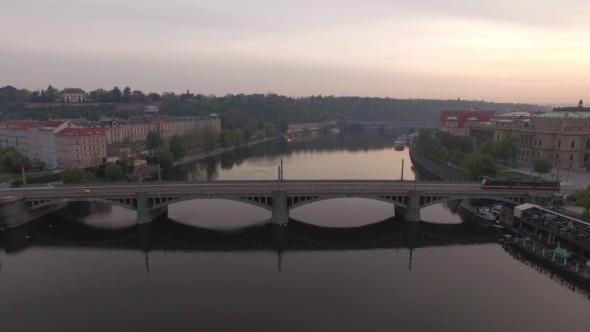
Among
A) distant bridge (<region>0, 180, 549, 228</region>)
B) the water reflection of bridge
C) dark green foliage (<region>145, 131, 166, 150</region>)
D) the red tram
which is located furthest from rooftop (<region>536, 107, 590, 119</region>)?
dark green foliage (<region>145, 131, 166, 150</region>)

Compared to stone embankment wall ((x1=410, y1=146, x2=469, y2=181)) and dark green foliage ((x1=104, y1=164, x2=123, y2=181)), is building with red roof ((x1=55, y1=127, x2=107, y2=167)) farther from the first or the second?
stone embankment wall ((x1=410, y1=146, x2=469, y2=181))

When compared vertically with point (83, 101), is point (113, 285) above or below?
below

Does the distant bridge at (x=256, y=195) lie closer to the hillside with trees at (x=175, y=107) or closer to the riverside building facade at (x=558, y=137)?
the riverside building facade at (x=558, y=137)

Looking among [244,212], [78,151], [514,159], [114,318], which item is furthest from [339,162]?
[114,318]

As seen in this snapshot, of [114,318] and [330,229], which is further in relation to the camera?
[330,229]

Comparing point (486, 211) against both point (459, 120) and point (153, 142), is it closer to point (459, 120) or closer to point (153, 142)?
point (153, 142)

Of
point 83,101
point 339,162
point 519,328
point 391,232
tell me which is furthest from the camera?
point 83,101

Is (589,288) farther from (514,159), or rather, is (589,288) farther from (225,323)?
(514,159)

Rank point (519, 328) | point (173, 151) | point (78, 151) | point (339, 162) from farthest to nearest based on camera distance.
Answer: point (339, 162) → point (173, 151) → point (78, 151) → point (519, 328)
